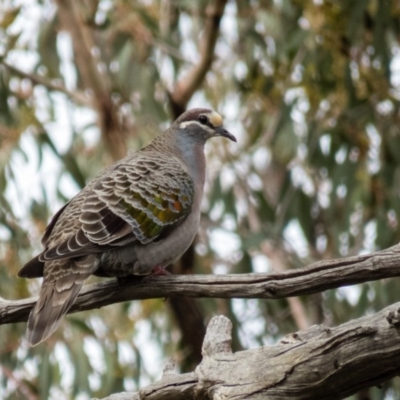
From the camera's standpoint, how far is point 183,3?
276 inches

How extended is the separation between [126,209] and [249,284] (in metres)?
1.18

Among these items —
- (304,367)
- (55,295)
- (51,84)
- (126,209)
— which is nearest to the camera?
(304,367)

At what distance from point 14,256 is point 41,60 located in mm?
1623

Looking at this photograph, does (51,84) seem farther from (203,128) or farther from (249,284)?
(249,284)

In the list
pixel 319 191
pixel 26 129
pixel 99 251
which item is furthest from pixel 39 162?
pixel 99 251

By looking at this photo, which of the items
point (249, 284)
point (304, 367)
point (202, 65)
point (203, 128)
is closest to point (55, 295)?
point (249, 284)

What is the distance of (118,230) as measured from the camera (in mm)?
4613

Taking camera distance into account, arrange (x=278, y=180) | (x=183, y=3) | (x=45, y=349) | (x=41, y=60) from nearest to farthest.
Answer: (x=45, y=349) → (x=183, y=3) → (x=41, y=60) → (x=278, y=180)

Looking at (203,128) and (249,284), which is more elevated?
(203,128)

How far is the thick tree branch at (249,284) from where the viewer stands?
3.51m

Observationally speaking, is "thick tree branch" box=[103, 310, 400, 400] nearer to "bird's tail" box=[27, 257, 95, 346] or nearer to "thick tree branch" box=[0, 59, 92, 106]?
"bird's tail" box=[27, 257, 95, 346]

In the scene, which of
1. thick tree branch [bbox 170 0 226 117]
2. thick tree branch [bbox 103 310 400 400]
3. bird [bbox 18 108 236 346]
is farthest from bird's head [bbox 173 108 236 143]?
thick tree branch [bbox 103 310 400 400]

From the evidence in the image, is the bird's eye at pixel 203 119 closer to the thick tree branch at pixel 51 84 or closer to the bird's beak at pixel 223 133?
the bird's beak at pixel 223 133

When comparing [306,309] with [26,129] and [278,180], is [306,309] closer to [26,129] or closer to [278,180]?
[278,180]
